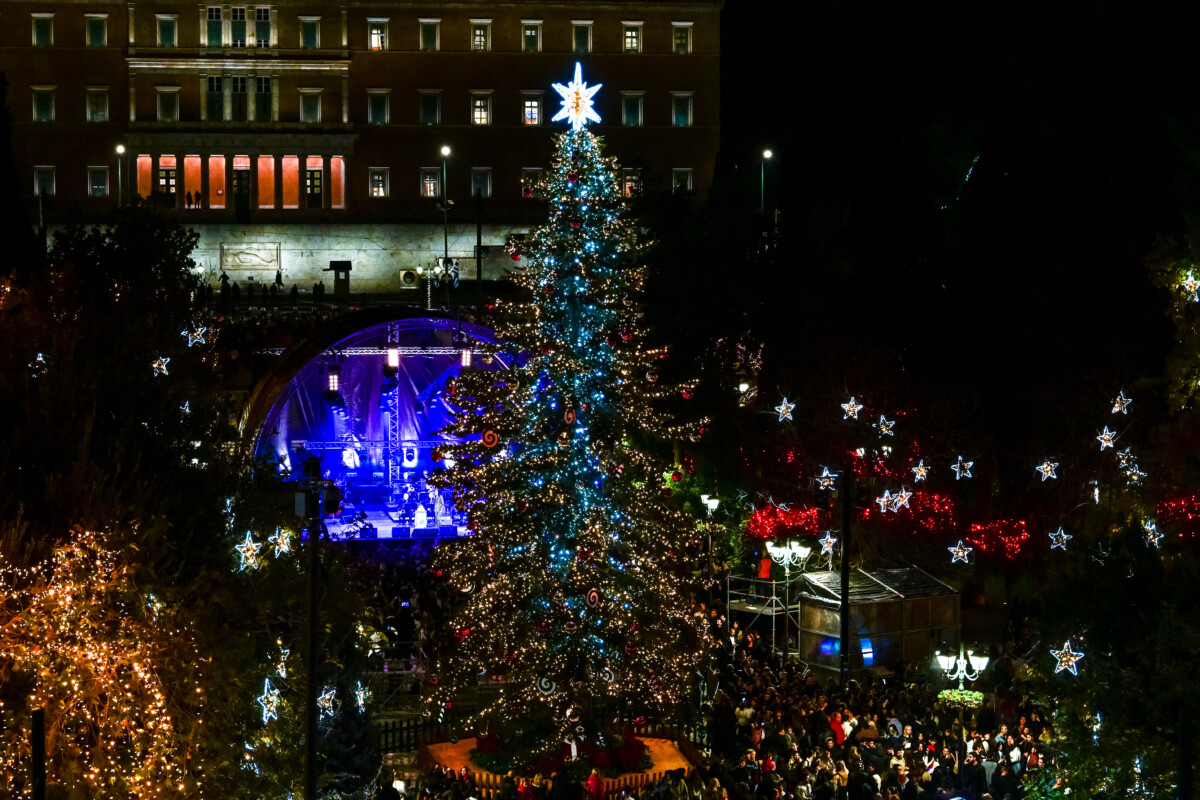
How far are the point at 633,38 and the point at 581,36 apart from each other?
7.20 ft

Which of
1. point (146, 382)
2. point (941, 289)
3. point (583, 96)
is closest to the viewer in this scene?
point (146, 382)

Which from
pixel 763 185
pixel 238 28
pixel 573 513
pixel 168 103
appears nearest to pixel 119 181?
pixel 168 103

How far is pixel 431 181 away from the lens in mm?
65000

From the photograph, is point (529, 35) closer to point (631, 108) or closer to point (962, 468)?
point (631, 108)

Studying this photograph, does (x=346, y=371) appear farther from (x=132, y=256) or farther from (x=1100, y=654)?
(x=1100, y=654)

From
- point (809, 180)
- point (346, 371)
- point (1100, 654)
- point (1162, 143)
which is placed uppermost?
point (809, 180)

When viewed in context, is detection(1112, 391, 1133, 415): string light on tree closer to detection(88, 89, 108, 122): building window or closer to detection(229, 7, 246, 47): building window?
detection(229, 7, 246, 47): building window

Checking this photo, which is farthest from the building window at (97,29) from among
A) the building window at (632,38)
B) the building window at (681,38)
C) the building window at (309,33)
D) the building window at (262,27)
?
the building window at (681,38)

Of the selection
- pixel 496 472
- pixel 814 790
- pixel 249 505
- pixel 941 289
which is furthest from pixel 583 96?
pixel 941 289

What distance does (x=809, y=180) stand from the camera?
43562 millimetres

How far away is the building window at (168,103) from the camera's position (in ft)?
210

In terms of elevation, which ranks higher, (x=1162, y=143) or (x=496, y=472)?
(x=1162, y=143)

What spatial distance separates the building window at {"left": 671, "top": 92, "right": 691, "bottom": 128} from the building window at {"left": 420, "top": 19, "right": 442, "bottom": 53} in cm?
988

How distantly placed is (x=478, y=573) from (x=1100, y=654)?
7.74m
